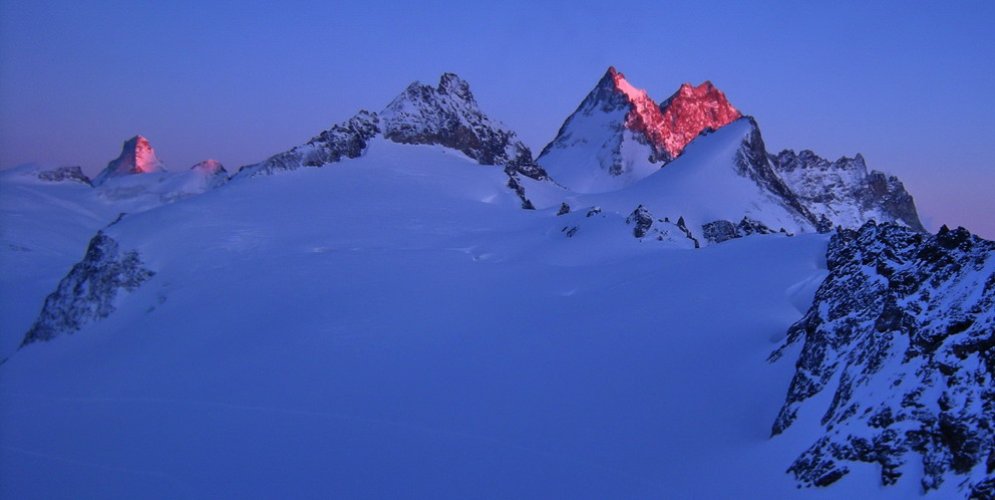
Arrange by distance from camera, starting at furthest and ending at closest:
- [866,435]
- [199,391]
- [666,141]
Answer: [666,141], [199,391], [866,435]

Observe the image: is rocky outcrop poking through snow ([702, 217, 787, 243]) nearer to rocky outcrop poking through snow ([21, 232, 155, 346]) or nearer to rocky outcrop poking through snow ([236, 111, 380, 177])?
rocky outcrop poking through snow ([236, 111, 380, 177])

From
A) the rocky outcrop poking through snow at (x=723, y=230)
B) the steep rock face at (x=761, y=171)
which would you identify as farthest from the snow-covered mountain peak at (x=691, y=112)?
the rocky outcrop poking through snow at (x=723, y=230)

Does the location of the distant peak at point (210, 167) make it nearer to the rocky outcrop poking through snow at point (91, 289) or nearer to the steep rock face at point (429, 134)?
the steep rock face at point (429, 134)

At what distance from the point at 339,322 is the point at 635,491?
16483mm

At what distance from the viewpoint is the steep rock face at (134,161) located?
137 metres

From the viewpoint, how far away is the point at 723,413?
1814cm

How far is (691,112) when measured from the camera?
137125 mm

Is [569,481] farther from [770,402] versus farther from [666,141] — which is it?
[666,141]

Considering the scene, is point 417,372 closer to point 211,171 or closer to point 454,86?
point 454,86

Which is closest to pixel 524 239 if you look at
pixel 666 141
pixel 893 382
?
pixel 893 382

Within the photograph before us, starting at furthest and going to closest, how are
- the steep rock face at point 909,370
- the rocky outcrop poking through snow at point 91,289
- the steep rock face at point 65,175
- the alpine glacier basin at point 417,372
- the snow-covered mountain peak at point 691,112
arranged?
the snow-covered mountain peak at point 691,112, the steep rock face at point 65,175, the rocky outcrop poking through snow at point 91,289, the alpine glacier basin at point 417,372, the steep rock face at point 909,370

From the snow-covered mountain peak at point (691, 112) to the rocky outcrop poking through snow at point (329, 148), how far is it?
7323cm

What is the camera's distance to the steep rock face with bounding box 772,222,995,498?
1204 centimetres

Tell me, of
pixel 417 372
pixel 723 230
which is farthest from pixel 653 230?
pixel 417 372
